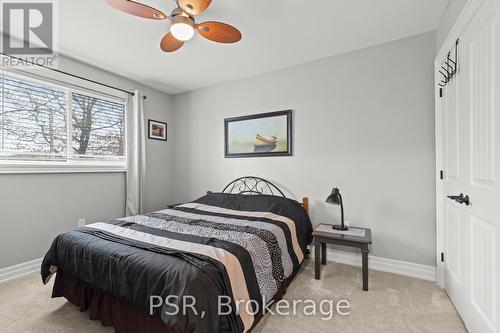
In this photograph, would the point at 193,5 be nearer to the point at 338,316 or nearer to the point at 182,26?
the point at 182,26

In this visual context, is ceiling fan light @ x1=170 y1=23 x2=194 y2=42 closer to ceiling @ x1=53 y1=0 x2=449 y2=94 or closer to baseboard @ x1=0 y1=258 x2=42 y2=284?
ceiling @ x1=53 y1=0 x2=449 y2=94

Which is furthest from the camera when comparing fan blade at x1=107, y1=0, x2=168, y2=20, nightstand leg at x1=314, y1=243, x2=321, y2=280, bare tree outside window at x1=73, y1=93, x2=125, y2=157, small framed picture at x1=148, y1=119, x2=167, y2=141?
small framed picture at x1=148, y1=119, x2=167, y2=141

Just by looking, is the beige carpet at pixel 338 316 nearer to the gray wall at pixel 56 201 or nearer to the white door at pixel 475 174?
the white door at pixel 475 174

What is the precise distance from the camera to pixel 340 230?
247cm

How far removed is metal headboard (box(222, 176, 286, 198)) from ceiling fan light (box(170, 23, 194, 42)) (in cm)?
209

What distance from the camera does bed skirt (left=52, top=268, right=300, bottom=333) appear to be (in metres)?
1.42

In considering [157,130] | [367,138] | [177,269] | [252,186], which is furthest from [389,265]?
[157,130]

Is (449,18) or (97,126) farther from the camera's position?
(97,126)

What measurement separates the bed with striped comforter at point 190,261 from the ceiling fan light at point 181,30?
1.62m

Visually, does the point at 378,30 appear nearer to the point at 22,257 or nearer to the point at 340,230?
the point at 340,230

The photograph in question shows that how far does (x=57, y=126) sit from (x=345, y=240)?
11.9ft

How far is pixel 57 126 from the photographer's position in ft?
9.48

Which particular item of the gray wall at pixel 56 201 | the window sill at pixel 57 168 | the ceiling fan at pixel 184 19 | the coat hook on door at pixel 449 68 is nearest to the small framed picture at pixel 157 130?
the gray wall at pixel 56 201

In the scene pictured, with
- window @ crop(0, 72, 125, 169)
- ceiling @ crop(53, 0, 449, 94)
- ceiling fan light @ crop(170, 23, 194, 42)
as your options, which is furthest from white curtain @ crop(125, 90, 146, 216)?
ceiling fan light @ crop(170, 23, 194, 42)
